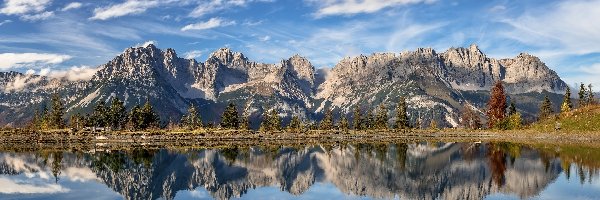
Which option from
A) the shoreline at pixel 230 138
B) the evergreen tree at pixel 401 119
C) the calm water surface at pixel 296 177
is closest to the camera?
the calm water surface at pixel 296 177

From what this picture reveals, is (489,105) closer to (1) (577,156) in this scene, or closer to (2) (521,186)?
(1) (577,156)

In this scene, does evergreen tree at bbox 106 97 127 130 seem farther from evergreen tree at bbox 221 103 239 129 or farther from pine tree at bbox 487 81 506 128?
pine tree at bbox 487 81 506 128

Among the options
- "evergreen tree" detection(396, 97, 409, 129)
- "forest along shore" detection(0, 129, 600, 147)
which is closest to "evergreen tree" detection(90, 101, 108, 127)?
"forest along shore" detection(0, 129, 600, 147)

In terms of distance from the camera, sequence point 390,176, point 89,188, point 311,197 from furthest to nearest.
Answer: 1. point 390,176
2. point 89,188
3. point 311,197

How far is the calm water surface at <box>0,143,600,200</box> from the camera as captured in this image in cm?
4697

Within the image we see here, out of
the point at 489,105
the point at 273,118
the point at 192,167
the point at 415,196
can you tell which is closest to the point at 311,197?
the point at 415,196

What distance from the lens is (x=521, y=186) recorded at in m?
50.3

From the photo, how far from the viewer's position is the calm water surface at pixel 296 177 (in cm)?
4697

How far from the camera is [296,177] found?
61.7m

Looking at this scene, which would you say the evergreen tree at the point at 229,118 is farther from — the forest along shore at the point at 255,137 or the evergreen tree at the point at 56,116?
the evergreen tree at the point at 56,116

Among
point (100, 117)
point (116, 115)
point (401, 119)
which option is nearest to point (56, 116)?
point (100, 117)

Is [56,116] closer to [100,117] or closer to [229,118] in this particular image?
[100,117]

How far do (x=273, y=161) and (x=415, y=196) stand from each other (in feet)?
114

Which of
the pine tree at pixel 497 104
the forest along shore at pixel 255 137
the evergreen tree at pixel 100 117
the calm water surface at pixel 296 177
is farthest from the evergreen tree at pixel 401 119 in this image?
the calm water surface at pixel 296 177
